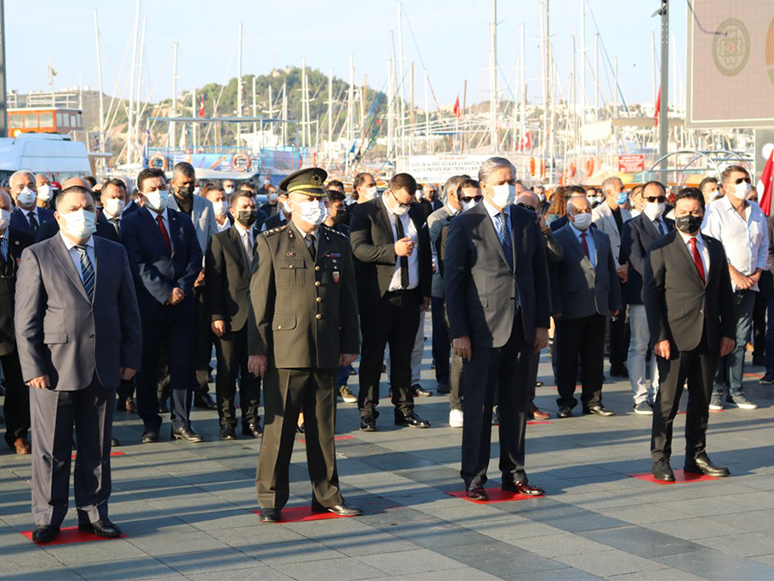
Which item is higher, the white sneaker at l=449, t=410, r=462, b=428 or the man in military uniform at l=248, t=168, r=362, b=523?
the man in military uniform at l=248, t=168, r=362, b=523

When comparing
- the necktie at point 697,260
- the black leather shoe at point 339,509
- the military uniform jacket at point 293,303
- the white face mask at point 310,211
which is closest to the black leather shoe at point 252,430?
the black leather shoe at point 339,509

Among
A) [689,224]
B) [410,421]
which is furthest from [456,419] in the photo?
[689,224]

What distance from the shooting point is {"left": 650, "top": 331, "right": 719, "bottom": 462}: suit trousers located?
27.1 ft

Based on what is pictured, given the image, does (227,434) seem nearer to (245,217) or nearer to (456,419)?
(245,217)

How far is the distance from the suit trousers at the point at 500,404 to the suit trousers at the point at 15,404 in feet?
12.3

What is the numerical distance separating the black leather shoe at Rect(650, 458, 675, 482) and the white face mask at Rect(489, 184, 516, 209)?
2209mm

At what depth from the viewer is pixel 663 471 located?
8.19m

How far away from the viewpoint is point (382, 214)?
10.3 meters

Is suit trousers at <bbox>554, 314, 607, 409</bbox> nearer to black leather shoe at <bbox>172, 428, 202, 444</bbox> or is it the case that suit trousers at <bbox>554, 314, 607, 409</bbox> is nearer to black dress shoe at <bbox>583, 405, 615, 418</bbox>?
black dress shoe at <bbox>583, 405, 615, 418</bbox>

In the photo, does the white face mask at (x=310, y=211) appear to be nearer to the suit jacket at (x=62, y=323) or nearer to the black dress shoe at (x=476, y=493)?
the suit jacket at (x=62, y=323)

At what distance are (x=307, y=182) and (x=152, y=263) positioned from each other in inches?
115

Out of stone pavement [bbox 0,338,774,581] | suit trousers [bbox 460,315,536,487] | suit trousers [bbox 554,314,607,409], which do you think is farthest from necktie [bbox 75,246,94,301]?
suit trousers [bbox 554,314,607,409]

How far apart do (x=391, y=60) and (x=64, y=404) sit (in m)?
62.8

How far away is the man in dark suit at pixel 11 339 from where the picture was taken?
8938 mm
